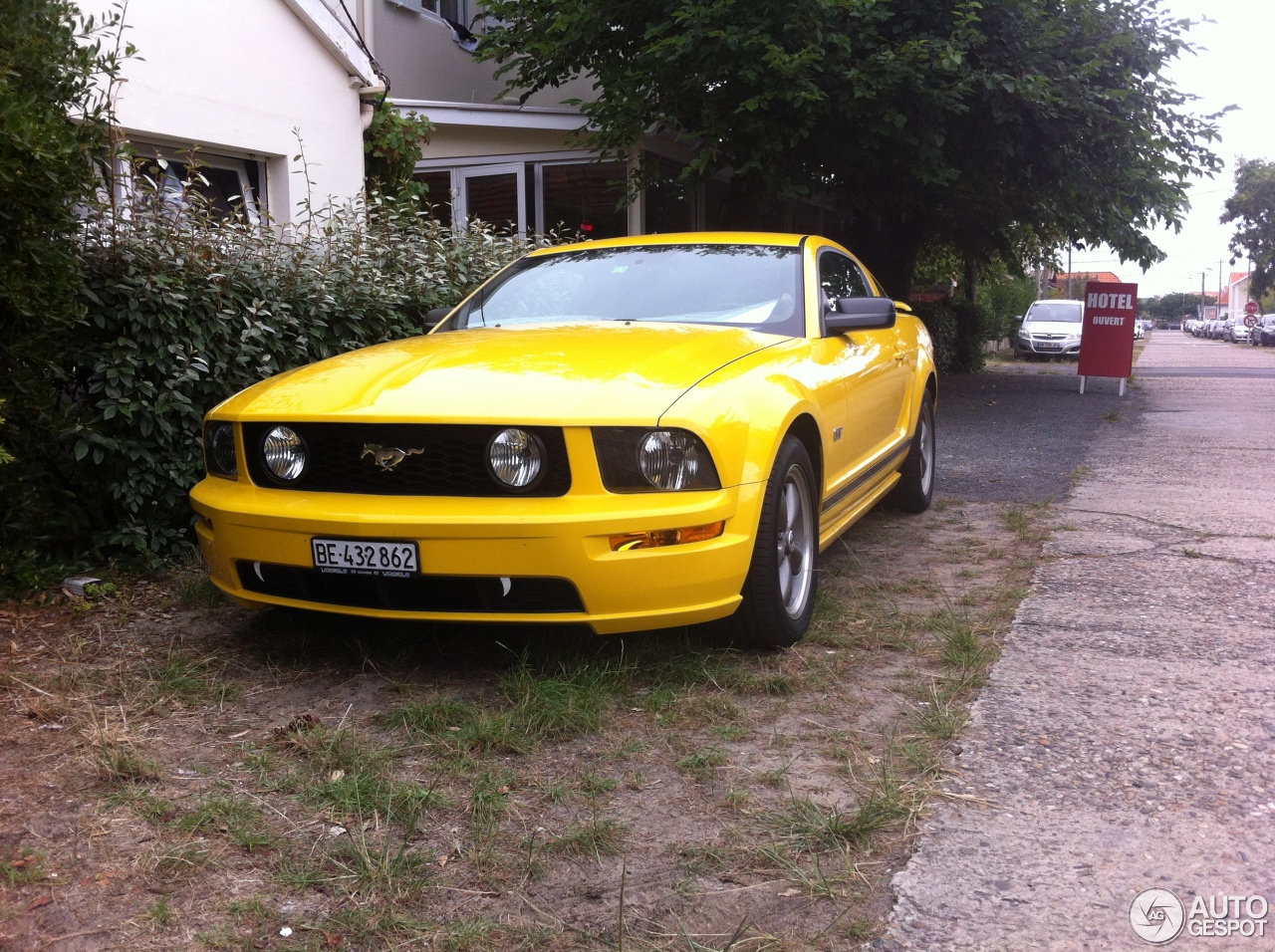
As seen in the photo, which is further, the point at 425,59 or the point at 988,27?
the point at 425,59

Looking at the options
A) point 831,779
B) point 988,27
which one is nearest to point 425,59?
point 988,27

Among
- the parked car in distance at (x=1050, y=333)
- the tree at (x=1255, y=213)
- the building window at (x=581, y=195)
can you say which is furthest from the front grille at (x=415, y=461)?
the tree at (x=1255, y=213)

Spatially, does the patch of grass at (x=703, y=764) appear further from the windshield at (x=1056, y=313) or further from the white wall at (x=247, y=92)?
the windshield at (x=1056, y=313)

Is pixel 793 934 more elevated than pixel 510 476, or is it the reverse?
pixel 510 476

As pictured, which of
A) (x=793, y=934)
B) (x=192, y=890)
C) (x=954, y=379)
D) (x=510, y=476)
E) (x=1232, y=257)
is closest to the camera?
(x=793, y=934)

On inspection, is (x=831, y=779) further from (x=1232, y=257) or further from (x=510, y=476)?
(x=1232, y=257)

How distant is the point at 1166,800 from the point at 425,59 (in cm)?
1325

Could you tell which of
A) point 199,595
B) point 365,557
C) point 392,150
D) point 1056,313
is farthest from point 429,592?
point 1056,313

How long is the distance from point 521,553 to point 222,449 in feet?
4.14

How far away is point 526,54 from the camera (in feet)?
46.8

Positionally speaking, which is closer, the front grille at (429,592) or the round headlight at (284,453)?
the front grille at (429,592)

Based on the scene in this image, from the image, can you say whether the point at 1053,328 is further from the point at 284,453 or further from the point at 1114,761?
the point at 284,453

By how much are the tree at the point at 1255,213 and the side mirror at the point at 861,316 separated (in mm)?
78796

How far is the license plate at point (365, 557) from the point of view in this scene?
3.47 meters
